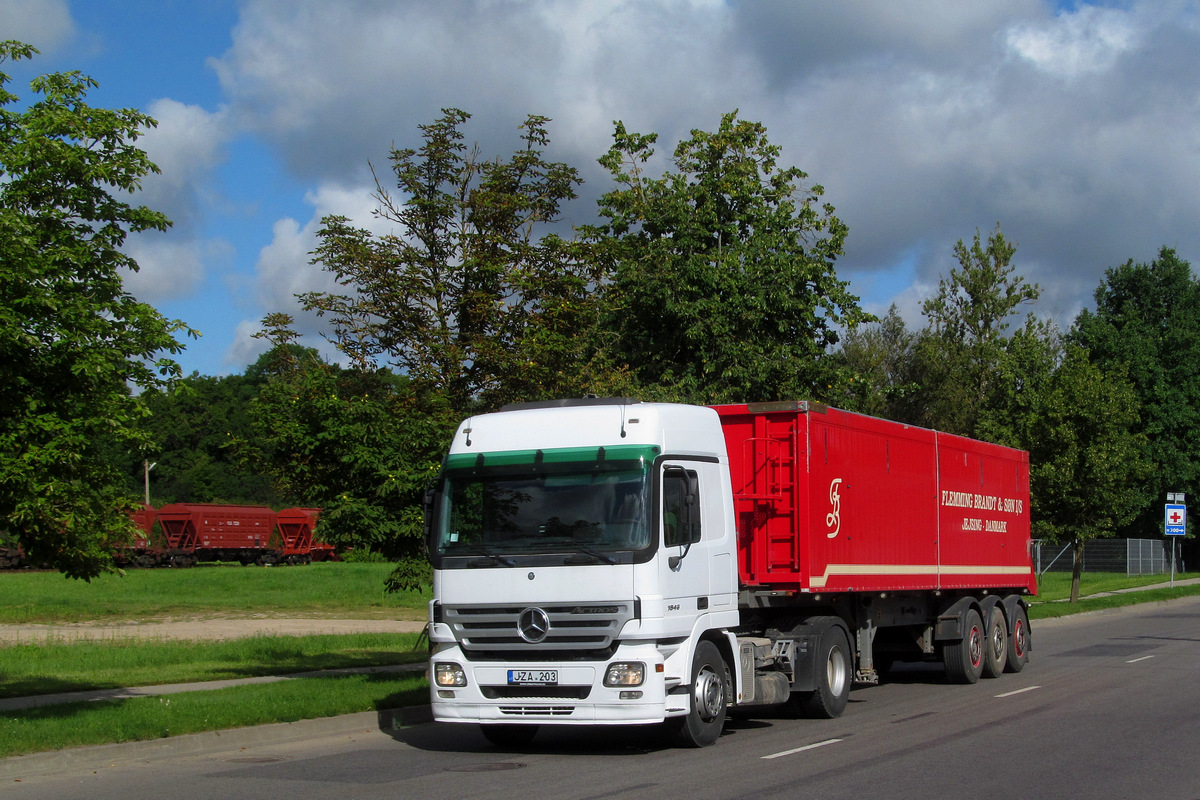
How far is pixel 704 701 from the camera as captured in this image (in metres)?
11.0

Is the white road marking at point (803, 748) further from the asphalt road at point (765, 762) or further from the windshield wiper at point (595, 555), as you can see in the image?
the windshield wiper at point (595, 555)

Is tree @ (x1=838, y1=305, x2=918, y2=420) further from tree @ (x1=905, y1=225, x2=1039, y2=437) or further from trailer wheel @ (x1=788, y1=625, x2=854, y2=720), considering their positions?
trailer wheel @ (x1=788, y1=625, x2=854, y2=720)

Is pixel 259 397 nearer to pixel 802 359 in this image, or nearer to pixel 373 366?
pixel 373 366

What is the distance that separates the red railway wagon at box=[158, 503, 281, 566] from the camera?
6969 centimetres

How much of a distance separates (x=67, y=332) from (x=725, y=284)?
1523 cm

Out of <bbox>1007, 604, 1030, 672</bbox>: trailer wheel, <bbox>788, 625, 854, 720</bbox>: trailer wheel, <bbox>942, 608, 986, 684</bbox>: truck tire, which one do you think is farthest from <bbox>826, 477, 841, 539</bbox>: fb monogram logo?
<bbox>1007, 604, 1030, 672</bbox>: trailer wheel

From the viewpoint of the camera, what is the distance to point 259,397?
51.0ft

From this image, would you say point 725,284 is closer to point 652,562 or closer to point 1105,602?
point 652,562

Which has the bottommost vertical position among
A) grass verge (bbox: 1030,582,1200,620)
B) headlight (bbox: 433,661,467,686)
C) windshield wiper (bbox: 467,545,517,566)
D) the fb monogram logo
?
grass verge (bbox: 1030,582,1200,620)

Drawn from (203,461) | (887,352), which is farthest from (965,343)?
(203,461)

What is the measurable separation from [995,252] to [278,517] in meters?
45.1

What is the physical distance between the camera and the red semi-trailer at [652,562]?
1028 centimetres

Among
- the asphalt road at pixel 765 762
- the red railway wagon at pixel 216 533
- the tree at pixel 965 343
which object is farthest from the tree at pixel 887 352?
the asphalt road at pixel 765 762

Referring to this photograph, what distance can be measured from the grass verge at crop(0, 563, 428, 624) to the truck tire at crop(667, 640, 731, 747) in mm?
20958
